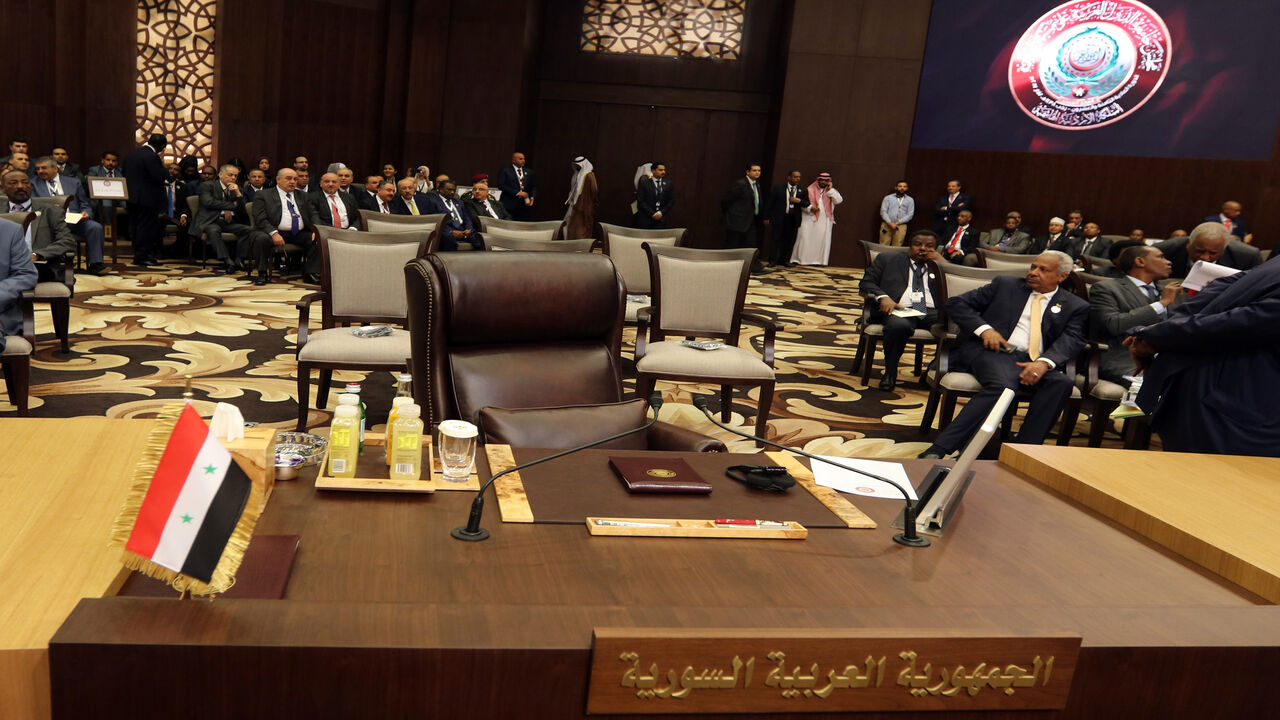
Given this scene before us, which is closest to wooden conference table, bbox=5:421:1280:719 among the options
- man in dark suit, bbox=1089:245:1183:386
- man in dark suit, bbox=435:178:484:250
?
man in dark suit, bbox=1089:245:1183:386

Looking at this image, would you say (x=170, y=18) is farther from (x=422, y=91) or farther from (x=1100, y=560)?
(x=1100, y=560)

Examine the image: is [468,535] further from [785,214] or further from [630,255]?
[785,214]

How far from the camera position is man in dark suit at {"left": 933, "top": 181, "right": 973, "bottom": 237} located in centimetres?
1330

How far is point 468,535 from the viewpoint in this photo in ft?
5.19

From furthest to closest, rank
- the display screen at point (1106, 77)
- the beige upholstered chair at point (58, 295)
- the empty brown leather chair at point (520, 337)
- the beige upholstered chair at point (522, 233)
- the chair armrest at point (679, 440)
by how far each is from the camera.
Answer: the display screen at point (1106, 77) < the beige upholstered chair at point (522, 233) < the beige upholstered chair at point (58, 295) < the empty brown leather chair at point (520, 337) < the chair armrest at point (679, 440)

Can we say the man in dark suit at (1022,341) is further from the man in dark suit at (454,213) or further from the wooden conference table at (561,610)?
the man in dark suit at (454,213)

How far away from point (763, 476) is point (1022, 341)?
3.18 meters

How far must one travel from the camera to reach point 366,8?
12758mm

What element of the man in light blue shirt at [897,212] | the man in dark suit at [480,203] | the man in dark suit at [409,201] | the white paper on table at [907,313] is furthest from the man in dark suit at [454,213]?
the man in light blue shirt at [897,212]

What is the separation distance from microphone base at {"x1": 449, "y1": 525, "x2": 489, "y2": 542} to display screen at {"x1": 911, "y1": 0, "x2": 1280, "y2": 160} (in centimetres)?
1320

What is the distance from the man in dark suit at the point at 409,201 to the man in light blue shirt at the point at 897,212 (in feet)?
22.1

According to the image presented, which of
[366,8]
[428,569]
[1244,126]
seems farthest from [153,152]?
[1244,126]

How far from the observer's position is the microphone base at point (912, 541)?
1704mm

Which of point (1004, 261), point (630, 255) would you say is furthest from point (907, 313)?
point (630, 255)
